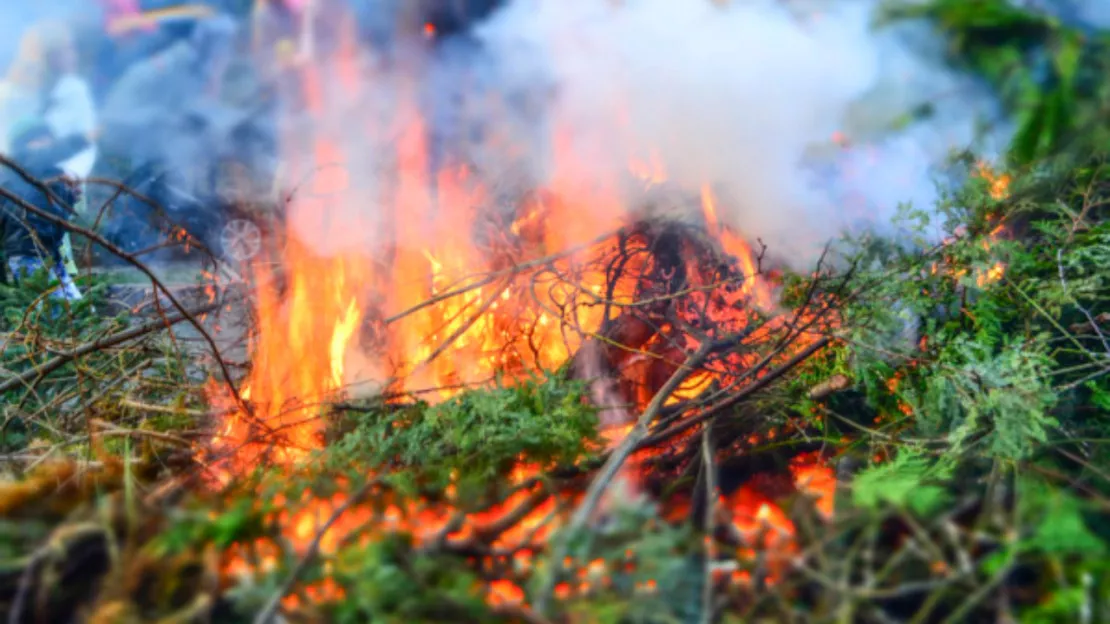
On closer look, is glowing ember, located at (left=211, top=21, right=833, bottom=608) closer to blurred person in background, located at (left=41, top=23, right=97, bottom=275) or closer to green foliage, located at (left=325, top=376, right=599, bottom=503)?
green foliage, located at (left=325, top=376, right=599, bottom=503)

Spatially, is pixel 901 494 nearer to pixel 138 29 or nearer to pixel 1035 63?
pixel 1035 63

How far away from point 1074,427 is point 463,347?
2.52 metres

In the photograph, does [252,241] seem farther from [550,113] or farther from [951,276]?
[951,276]

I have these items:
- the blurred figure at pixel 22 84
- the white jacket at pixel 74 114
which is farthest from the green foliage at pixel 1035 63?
the blurred figure at pixel 22 84

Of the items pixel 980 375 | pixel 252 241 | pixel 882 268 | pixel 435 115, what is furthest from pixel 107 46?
pixel 980 375

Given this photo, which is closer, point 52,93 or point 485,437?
point 485,437

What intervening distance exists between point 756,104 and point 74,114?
18.7 ft

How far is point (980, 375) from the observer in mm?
2135

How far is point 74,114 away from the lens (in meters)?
5.62

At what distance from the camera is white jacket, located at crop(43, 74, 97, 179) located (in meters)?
5.59

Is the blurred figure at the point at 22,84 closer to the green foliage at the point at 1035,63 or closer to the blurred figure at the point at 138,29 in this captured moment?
the blurred figure at the point at 138,29

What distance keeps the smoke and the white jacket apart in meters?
4.17

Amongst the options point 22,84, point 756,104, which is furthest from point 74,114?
point 756,104

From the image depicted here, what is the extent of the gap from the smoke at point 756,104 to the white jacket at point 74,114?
4174 mm
